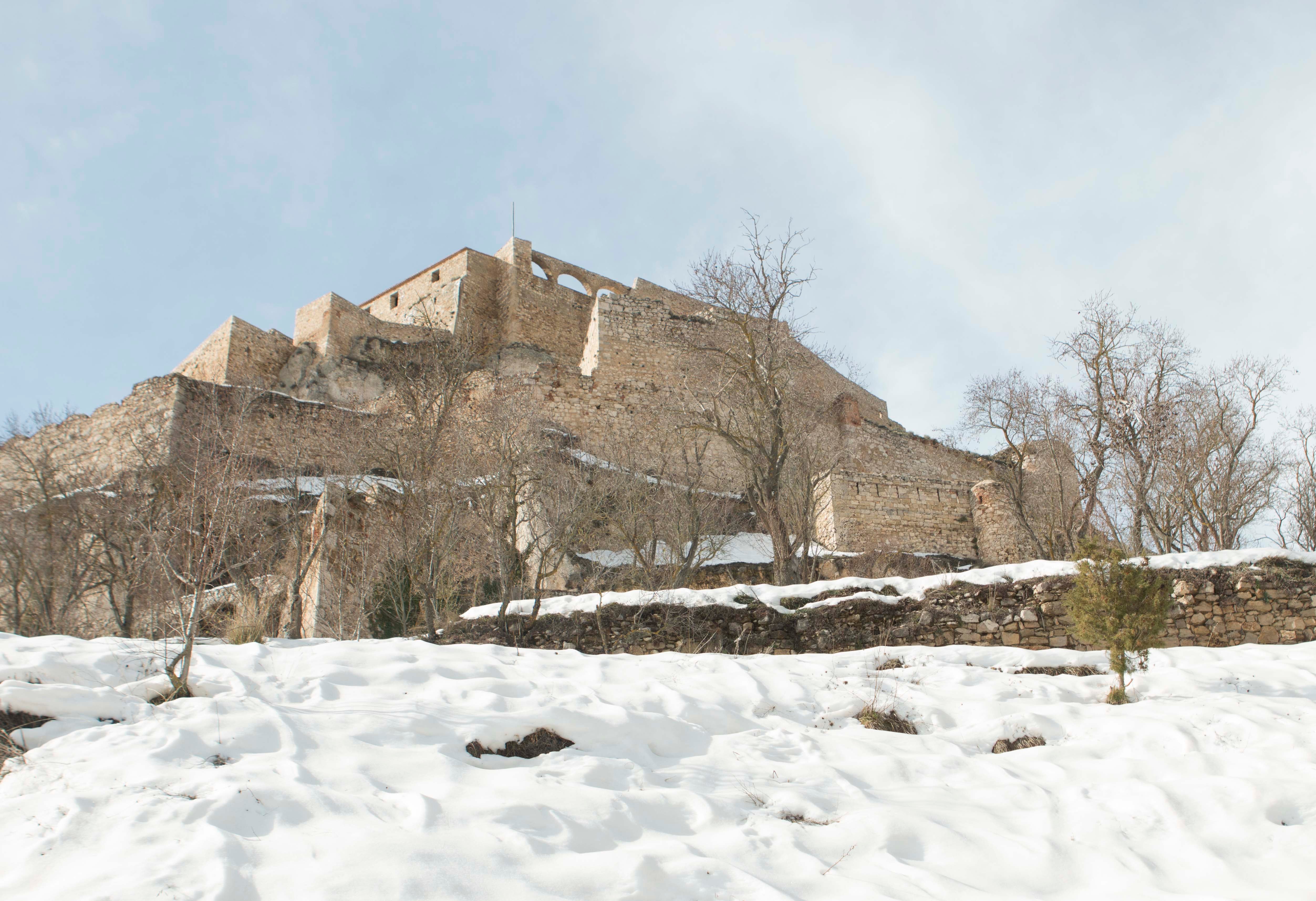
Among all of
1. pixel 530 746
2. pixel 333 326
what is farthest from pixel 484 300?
pixel 530 746

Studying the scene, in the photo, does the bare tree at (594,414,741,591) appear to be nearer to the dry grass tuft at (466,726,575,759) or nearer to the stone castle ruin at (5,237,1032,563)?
the stone castle ruin at (5,237,1032,563)

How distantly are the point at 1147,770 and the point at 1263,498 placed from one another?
1630cm

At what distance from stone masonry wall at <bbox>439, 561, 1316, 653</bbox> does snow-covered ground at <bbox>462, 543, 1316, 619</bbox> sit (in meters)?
0.07

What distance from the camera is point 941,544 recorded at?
18422 mm

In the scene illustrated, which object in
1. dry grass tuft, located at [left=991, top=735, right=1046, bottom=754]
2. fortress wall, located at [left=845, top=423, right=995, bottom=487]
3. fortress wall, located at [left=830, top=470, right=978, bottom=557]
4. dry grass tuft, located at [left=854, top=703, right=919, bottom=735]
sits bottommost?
dry grass tuft, located at [left=991, top=735, right=1046, bottom=754]

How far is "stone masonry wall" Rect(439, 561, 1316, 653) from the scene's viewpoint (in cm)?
871

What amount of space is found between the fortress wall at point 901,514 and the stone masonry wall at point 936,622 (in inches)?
333

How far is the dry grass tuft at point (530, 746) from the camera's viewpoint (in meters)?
4.89

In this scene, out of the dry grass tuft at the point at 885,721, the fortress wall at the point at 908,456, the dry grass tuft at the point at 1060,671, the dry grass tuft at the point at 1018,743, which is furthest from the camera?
the fortress wall at the point at 908,456

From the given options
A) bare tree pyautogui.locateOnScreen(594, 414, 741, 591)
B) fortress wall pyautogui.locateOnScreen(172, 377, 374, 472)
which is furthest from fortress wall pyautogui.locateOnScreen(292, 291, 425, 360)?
bare tree pyautogui.locateOnScreen(594, 414, 741, 591)

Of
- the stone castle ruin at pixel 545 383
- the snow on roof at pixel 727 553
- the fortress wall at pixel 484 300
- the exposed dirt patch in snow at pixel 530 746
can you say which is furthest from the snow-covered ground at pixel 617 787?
the fortress wall at pixel 484 300

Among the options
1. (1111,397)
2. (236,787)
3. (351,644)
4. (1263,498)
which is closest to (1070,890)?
(236,787)

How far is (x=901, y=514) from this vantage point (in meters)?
18.3

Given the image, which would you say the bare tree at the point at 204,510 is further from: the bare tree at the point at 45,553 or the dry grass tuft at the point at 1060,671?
the dry grass tuft at the point at 1060,671
